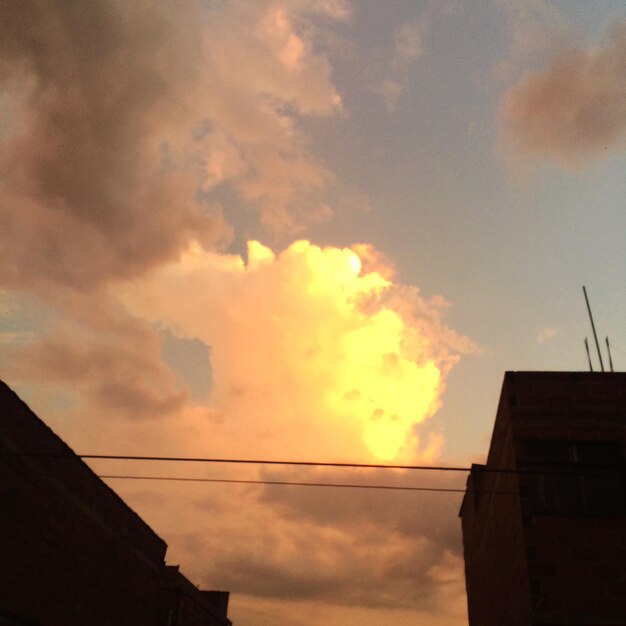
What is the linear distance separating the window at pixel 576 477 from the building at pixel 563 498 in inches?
0.9

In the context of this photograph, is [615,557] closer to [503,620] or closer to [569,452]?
[569,452]

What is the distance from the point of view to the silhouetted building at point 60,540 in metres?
14.8

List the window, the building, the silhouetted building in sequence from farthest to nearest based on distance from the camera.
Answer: the silhouetted building, the window, the building

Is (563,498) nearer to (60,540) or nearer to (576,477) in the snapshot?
(576,477)

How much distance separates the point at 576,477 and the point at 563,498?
0.61m

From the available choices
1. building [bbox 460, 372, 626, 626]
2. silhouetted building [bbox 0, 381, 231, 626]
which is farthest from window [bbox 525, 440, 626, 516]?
silhouetted building [bbox 0, 381, 231, 626]

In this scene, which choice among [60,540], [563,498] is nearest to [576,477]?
[563,498]

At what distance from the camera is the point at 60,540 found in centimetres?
1706

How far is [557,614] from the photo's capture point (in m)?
13.2

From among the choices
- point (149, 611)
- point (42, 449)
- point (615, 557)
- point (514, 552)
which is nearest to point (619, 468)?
point (615, 557)

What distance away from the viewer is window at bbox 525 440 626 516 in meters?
14.3

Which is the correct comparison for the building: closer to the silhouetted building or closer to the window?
the window

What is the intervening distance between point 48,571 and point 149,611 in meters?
9.70

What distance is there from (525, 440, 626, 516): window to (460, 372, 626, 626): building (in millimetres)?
22
